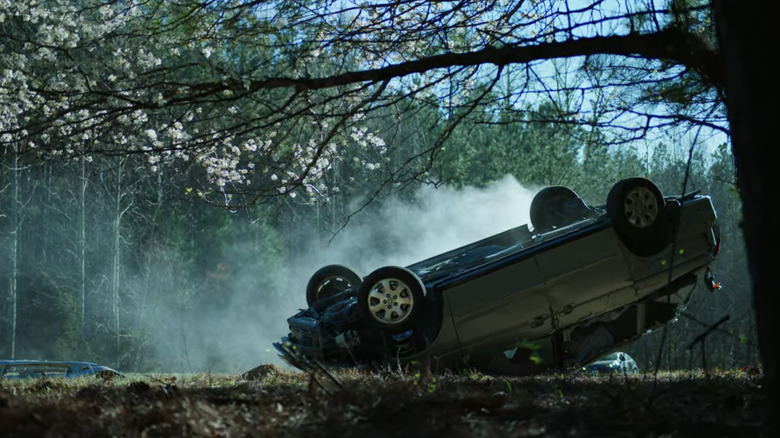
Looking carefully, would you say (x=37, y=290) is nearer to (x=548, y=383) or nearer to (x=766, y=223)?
(x=548, y=383)

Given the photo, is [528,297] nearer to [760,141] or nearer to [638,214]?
[638,214]

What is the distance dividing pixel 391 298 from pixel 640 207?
9.51 feet

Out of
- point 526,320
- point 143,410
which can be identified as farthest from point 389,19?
point 143,410

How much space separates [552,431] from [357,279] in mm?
7108

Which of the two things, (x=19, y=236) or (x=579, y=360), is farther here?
(x=19, y=236)

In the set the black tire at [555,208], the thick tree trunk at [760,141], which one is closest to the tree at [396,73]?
the thick tree trunk at [760,141]

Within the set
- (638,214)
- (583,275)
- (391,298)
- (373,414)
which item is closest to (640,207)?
(638,214)

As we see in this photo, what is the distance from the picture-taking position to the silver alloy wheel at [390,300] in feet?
29.0

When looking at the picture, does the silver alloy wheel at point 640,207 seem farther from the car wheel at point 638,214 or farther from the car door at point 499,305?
the car door at point 499,305

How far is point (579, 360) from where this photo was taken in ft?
32.3

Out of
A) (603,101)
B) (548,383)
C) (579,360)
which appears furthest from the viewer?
(579,360)

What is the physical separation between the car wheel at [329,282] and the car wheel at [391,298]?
2.11 meters

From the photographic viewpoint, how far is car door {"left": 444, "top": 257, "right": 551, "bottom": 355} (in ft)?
29.3

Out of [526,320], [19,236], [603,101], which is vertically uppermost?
[19,236]
